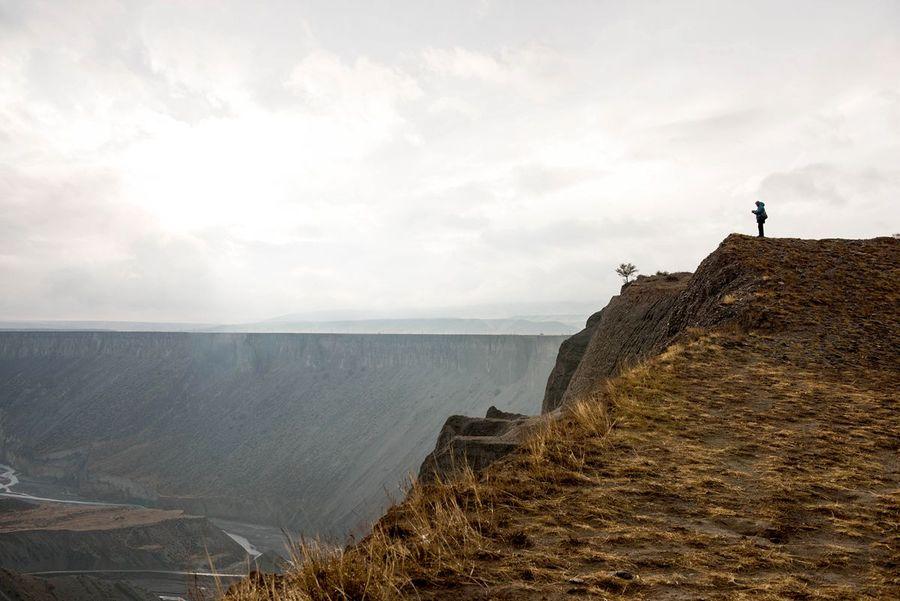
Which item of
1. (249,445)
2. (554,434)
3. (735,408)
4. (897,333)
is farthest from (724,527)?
(249,445)

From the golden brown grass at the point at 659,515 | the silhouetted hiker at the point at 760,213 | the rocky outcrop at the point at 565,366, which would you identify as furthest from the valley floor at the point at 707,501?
the rocky outcrop at the point at 565,366

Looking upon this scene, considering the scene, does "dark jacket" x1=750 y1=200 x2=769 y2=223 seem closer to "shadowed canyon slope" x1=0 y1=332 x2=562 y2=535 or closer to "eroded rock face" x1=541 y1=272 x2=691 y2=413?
"eroded rock face" x1=541 y1=272 x2=691 y2=413

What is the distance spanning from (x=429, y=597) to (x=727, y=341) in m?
9.71

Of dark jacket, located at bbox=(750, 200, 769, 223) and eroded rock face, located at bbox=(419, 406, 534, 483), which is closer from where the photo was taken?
eroded rock face, located at bbox=(419, 406, 534, 483)

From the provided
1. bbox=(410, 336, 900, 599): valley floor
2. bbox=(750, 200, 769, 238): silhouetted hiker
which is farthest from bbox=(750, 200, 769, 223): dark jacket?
bbox=(410, 336, 900, 599): valley floor

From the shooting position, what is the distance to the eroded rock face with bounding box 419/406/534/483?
1213 cm

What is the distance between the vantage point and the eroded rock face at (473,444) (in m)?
12.1

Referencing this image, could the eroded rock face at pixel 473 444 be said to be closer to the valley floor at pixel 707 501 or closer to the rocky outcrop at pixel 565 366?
the valley floor at pixel 707 501

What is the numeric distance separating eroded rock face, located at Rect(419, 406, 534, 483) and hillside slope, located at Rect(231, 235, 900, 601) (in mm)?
2457

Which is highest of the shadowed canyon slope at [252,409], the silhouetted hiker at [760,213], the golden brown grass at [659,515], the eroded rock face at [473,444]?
the silhouetted hiker at [760,213]

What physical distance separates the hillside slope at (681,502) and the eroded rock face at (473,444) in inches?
96.7

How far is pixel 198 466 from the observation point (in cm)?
8625

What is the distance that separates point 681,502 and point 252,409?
98.6 m

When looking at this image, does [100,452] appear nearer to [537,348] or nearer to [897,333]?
[537,348]
